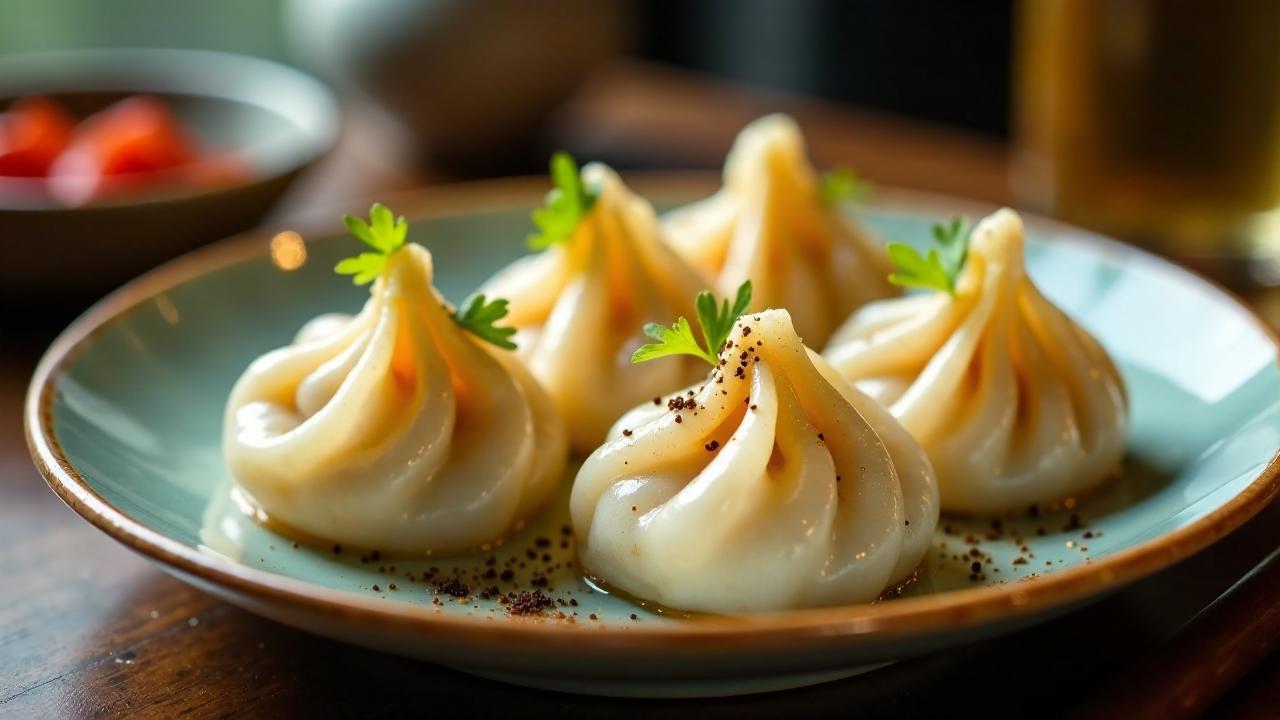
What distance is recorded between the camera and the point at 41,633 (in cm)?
140

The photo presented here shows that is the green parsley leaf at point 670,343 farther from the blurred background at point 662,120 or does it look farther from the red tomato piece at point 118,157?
the red tomato piece at point 118,157

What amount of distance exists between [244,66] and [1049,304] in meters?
2.53

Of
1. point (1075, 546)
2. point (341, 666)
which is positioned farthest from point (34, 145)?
point (1075, 546)

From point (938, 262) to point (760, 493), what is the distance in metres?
0.52

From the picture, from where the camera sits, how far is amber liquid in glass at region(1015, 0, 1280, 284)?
2361 mm

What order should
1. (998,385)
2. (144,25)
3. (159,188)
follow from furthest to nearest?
1. (144,25)
2. (159,188)
3. (998,385)

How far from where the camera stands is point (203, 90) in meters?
3.02

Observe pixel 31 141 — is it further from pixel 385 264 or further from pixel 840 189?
pixel 840 189

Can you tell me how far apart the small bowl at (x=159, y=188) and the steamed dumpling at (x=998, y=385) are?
3.82 feet

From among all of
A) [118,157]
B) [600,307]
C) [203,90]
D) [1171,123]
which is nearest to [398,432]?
[600,307]

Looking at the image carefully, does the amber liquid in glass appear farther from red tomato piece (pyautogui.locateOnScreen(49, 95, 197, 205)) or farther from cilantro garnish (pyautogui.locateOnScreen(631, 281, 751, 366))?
red tomato piece (pyautogui.locateOnScreen(49, 95, 197, 205))

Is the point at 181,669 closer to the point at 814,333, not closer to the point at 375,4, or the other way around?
the point at 814,333

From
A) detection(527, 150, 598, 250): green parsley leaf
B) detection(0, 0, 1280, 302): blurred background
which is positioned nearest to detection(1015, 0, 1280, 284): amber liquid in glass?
detection(0, 0, 1280, 302): blurred background

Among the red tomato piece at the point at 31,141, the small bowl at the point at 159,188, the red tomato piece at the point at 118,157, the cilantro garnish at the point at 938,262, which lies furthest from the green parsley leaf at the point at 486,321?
the red tomato piece at the point at 31,141
